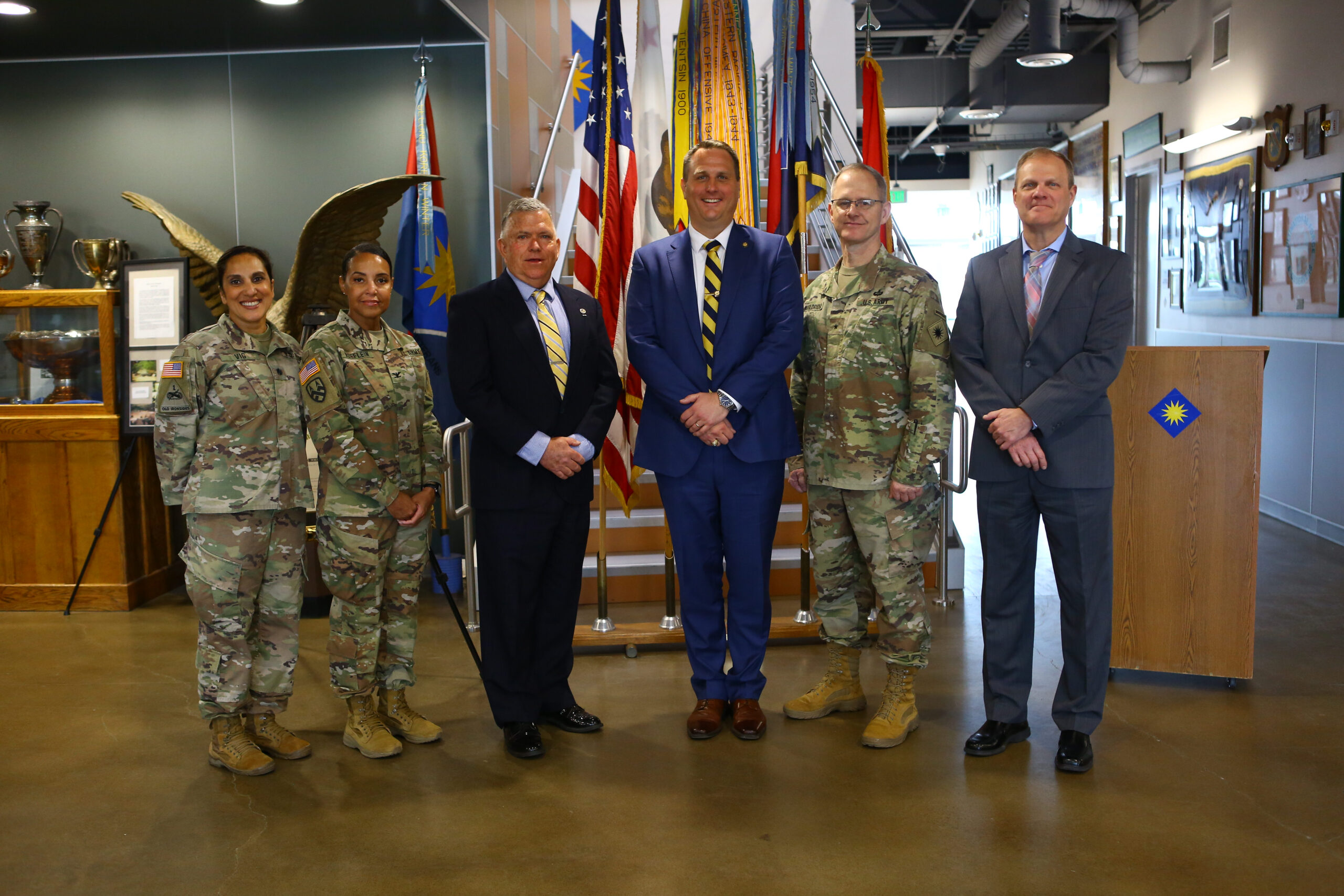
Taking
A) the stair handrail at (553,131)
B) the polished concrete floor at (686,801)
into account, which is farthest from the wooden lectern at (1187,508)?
the stair handrail at (553,131)

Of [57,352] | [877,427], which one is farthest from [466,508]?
[57,352]

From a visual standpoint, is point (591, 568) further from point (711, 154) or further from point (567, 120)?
point (567, 120)

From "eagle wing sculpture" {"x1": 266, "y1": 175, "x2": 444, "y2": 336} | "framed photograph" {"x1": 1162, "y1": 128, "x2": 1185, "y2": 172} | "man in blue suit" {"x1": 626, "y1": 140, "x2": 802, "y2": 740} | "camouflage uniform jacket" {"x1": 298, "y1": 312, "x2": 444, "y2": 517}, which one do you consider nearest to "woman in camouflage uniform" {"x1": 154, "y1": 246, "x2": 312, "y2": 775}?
"camouflage uniform jacket" {"x1": 298, "y1": 312, "x2": 444, "y2": 517}

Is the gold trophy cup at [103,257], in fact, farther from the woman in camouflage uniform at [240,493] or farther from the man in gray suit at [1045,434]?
the man in gray suit at [1045,434]

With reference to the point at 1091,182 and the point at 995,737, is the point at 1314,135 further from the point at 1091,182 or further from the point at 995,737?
the point at 1091,182

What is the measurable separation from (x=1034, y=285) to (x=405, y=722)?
2305 millimetres

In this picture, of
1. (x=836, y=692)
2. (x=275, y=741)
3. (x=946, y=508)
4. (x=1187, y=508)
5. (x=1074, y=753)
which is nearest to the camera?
(x=1074, y=753)

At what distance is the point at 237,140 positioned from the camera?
5.23m

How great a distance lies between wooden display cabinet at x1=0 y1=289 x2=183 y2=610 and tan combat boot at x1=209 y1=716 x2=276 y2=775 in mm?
2359

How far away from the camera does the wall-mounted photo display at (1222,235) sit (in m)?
7.28

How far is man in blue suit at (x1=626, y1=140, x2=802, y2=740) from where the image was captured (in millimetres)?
2928

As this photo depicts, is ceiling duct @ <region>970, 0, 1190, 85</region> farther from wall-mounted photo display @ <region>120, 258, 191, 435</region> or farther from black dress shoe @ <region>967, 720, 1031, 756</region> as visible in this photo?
black dress shoe @ <region>967, 720, 1031, 756</region>

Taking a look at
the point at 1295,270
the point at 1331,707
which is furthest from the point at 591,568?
the point at 1295,270

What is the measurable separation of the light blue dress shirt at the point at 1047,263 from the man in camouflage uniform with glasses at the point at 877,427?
0.84 ft
